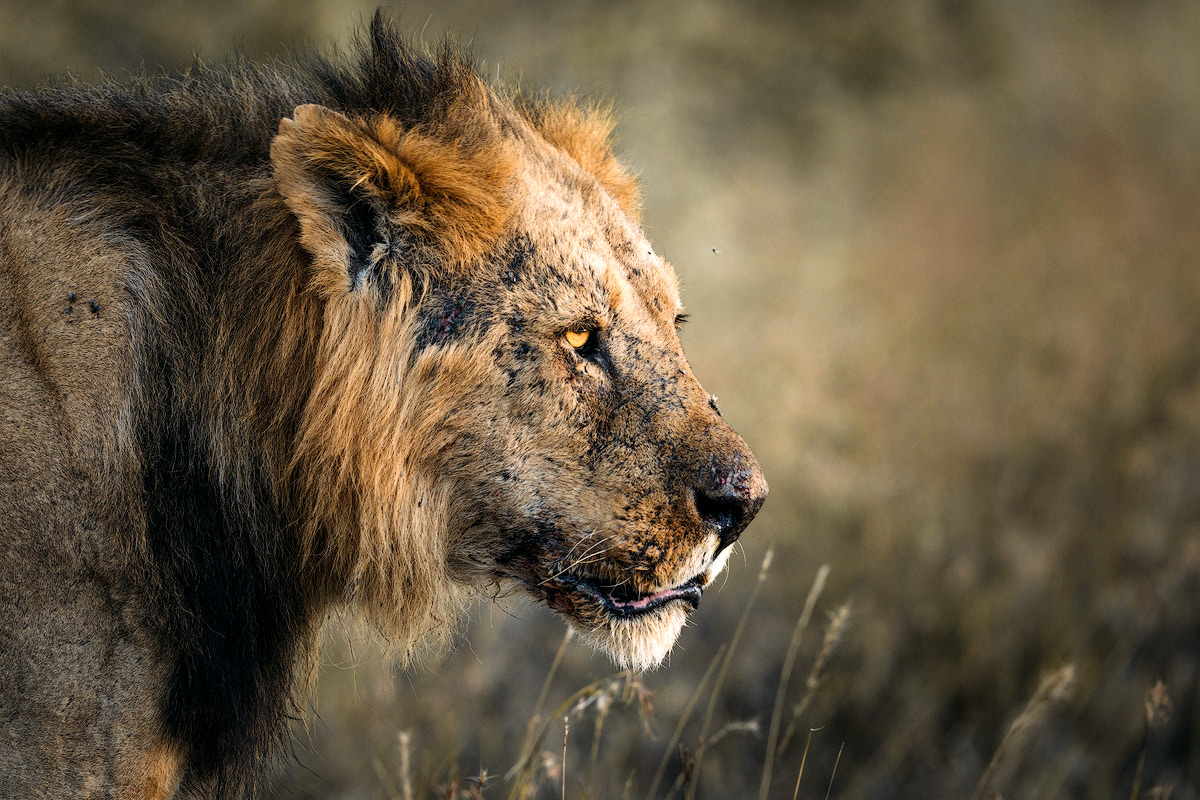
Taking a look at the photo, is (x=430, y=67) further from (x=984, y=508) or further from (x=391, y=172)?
(x=984, y=508)

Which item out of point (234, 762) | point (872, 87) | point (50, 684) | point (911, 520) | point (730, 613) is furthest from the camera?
point (872, 87)

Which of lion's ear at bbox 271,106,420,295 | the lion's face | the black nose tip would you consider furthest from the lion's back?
the black nose tip

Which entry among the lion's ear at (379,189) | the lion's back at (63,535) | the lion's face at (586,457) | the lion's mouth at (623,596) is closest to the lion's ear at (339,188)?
the lion's ear at (379,189)

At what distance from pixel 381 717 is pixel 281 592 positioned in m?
2.63

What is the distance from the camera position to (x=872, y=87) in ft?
37.7

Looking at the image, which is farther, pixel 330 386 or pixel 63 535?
pixel 330 386

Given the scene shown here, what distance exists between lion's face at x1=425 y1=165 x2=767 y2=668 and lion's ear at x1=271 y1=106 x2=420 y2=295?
0.21 metres

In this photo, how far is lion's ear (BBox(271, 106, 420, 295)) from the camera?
74.3 inches

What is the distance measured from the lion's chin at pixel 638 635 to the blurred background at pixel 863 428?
223 millimetres

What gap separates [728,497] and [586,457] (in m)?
0.32

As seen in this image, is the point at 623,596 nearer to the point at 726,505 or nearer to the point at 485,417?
the point at 726,505

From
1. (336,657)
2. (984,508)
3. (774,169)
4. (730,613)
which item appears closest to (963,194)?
(774,169)

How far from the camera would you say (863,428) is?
709cm

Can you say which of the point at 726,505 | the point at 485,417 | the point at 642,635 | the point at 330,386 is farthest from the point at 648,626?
the point at 330,386
